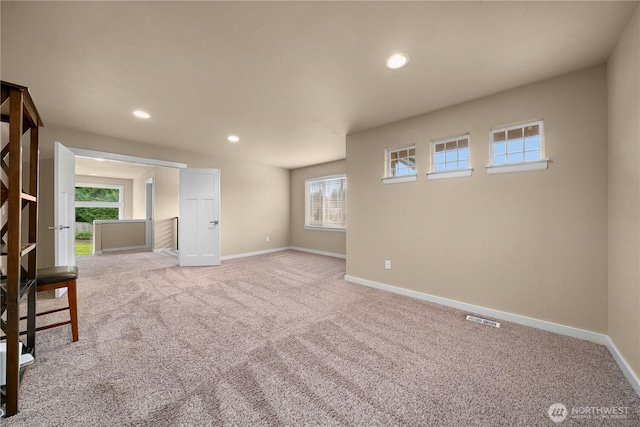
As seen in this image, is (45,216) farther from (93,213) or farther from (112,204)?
(93,213)

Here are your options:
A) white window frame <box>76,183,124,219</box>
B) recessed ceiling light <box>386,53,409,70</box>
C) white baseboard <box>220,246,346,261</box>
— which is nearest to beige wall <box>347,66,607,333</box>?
recessed ceiling light <box>386,53,409,70</box>

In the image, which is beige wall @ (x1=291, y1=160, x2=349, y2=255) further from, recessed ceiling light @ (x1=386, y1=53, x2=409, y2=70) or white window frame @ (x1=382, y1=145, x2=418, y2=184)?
recessed ceiling light @ (x1=386, y1=53, x2=409, y2=70)

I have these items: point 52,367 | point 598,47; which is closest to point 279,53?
point 598,47

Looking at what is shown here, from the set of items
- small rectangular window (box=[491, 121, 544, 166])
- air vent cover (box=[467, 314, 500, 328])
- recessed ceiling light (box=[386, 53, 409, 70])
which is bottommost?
air vent cover (box=[467, 314, 500, 328])

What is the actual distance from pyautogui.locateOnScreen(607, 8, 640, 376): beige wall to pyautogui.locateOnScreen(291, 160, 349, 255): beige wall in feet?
14.0

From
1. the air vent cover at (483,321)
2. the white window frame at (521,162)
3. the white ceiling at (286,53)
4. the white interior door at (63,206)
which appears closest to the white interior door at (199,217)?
the white interior door at (63,206)

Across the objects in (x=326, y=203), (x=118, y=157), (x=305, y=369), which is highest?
(x=118, y=157)

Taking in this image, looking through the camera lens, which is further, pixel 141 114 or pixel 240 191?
pixel 240 191

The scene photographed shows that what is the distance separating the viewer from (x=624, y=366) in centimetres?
171

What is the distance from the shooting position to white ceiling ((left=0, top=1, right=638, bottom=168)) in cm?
155

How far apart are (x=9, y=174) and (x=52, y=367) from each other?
4.55 ft

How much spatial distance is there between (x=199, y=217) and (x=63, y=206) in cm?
204

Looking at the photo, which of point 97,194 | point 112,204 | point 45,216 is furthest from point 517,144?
point 97,194

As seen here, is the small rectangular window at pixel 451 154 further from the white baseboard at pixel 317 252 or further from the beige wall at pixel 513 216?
the white baseboard at pixel 317 252
